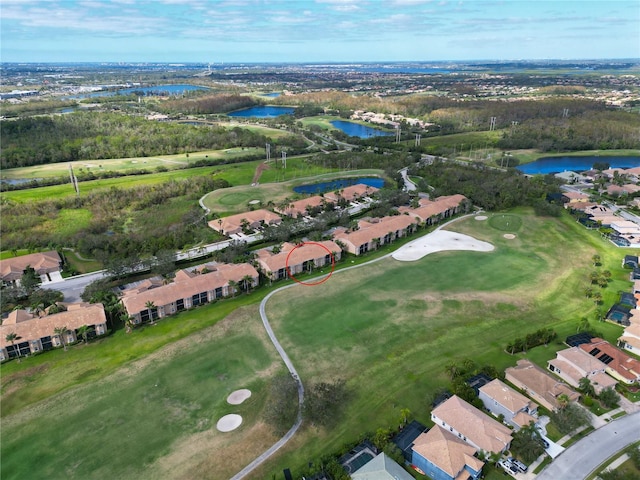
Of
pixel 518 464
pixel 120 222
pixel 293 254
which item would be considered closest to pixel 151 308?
pixel 293 254

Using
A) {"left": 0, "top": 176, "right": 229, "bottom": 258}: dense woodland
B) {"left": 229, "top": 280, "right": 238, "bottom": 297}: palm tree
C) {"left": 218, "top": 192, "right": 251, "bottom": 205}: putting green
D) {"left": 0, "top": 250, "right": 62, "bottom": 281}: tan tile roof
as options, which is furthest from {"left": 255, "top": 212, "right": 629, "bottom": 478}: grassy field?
{"left": 218, "top": 192, "right": 251, "bottom": 205}: putting green

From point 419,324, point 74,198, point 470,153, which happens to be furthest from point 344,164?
point 419,324

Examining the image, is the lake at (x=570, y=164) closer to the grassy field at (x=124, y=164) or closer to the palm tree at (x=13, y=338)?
the grassy field at (x=124, y=164)

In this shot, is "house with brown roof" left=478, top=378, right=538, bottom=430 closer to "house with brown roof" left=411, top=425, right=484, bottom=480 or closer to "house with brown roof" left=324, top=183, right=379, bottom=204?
"house with brown roof" left=411, top=425, right=484, bottom=480

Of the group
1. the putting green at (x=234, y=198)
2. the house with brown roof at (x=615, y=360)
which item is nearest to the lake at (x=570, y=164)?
the putting green at (x=234, y=198)

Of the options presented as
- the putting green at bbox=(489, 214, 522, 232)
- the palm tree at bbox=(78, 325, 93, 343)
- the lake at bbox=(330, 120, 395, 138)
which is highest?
the lake at bbox=(330, 120, 395, 138)
